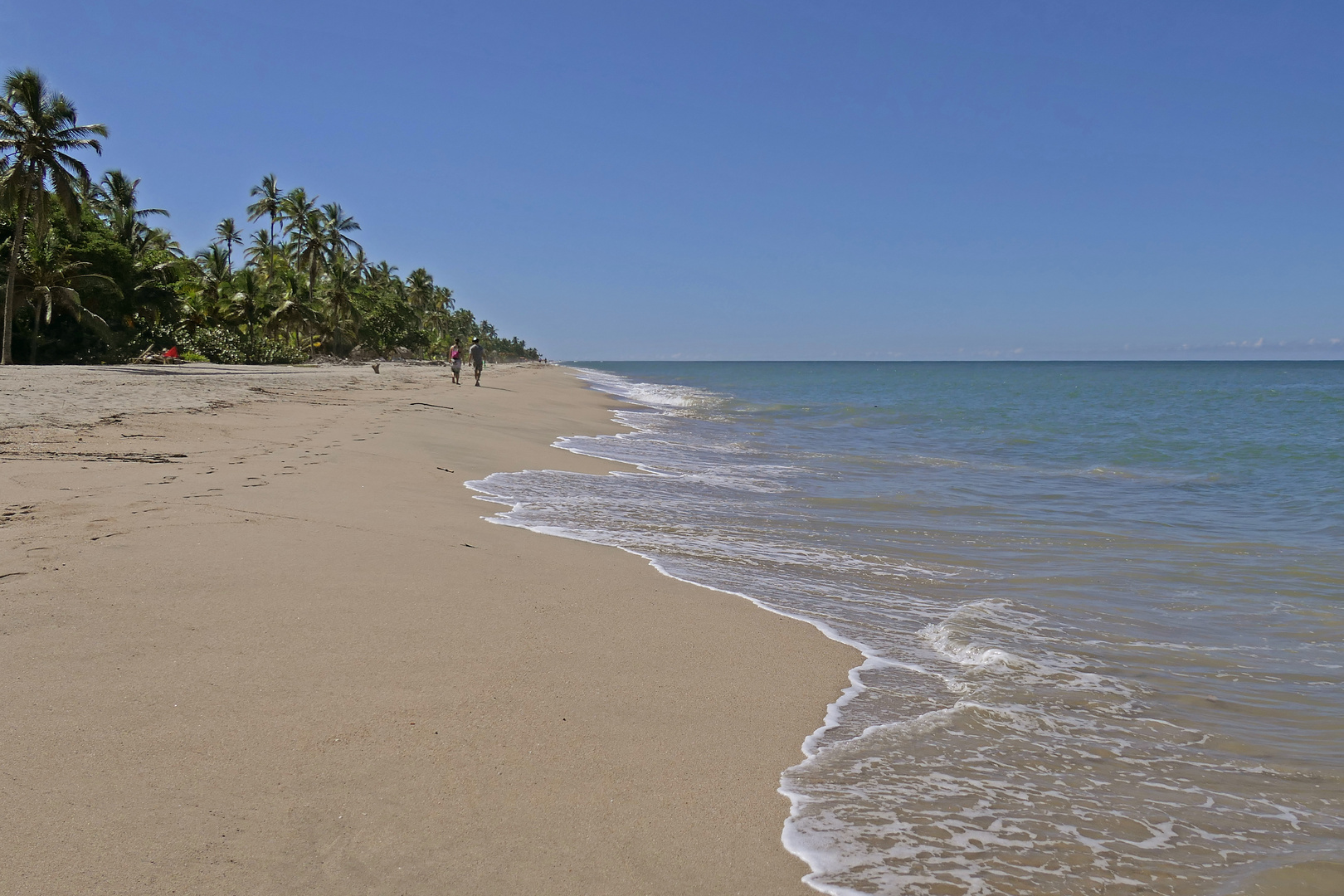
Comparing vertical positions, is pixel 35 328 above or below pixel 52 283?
below

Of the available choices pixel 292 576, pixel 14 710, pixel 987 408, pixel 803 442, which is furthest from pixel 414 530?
pixel 987 408

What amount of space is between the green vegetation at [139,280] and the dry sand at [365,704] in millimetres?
28304

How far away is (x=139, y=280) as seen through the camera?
1310 inches

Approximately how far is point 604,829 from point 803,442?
1567cm

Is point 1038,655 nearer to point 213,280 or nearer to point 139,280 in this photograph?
point 139,280

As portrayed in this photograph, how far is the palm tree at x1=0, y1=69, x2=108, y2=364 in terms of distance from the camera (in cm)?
2656

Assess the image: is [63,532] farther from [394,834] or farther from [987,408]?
[987,408]

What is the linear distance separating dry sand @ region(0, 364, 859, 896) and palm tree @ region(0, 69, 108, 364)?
1071 inches

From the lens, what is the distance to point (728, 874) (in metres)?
2.33

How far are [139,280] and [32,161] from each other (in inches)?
279

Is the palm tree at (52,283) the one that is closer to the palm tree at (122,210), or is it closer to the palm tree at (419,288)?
the palm tree at (122,210)

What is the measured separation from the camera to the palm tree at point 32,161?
1046 inches

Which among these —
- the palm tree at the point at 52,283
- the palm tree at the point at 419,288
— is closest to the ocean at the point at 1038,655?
the palm tree at the point at 52,283

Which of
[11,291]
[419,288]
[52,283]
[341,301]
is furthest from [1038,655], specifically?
[419,288]
